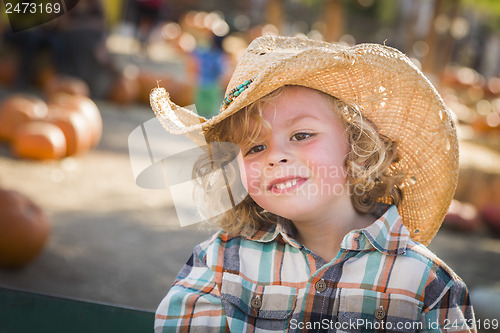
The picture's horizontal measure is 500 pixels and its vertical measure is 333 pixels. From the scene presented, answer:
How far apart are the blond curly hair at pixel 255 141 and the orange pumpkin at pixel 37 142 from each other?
147 inches

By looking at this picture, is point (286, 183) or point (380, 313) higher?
point (286, 183)

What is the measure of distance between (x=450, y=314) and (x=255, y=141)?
0.69 m

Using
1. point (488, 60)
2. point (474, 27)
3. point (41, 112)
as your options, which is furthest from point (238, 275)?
point (474, 27)

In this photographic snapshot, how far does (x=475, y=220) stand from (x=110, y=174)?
339 centimetres

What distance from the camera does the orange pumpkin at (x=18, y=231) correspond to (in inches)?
128

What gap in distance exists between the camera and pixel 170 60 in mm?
13602

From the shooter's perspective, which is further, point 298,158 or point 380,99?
point 380,99

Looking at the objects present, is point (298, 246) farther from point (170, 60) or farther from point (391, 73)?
point (170, 60)

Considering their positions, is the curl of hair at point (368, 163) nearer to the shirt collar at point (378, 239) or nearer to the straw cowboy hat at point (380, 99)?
the straw cowboy hat at point (380, 99)

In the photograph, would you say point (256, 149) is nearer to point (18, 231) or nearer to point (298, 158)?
point (298, 158)

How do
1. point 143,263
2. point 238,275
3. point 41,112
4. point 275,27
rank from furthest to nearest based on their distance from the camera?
point 275,27
point 41,112
point 143,263
point 238,275

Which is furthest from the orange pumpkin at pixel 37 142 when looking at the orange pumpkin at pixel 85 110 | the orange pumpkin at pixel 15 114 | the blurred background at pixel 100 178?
the orange pumpkin at pixel 85 110

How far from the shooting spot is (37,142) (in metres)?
5.28

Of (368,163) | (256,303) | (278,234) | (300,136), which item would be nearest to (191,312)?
(256,303)
